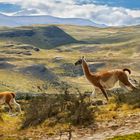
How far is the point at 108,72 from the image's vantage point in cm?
2303

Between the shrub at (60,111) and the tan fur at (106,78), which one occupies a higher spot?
the tan fur at (106,78)

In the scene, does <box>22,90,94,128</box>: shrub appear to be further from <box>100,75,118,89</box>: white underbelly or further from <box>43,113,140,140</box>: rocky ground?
<box>100,75,118,89</box>: white underbelly

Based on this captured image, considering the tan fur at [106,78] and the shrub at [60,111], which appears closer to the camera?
the shrub at [60,111]

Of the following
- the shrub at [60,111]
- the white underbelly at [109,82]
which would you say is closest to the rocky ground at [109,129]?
the shrub at [60,111]

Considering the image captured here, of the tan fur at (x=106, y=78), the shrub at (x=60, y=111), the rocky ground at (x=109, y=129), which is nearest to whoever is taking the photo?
the rocky ground at (x=109, y=129)

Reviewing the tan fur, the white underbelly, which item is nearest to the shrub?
the tan fur

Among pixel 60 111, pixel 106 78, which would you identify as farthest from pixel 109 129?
pixel 106 78

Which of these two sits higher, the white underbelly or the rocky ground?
the white underbelly

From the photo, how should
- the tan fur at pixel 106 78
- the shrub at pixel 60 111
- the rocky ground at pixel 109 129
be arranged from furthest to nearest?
the tan fur at pixel 106 78
the shrub at pixel 60 111
the rocky ground at pixel 109 129

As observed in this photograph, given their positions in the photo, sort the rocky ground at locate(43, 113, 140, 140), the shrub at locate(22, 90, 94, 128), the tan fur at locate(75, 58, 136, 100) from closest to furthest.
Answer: the rocky ground at locate(43, 113, 140, 140) → the shrub at locate(22, 90, 94, 128) → the tan fur at locate(75, 58, 136, 100)

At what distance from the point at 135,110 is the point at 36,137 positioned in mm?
6275

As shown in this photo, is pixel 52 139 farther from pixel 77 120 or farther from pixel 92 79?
pixel 92 79

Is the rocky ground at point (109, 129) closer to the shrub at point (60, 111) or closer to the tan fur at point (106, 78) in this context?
the shrub at point (60, 111)

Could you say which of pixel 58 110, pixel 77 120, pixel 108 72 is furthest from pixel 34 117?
pixel 108 72
